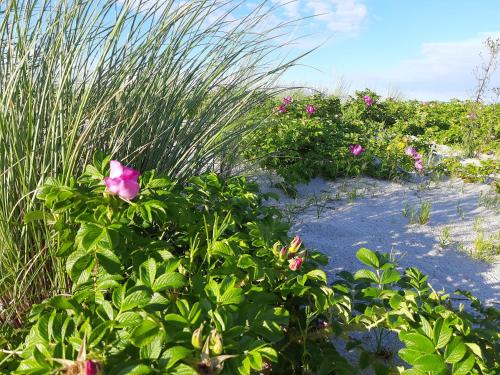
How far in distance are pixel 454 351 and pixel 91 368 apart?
90 cm

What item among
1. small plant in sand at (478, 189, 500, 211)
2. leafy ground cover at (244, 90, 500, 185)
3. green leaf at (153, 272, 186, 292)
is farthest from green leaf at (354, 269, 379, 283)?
small plant in sand at (478, 189, 500, 211)

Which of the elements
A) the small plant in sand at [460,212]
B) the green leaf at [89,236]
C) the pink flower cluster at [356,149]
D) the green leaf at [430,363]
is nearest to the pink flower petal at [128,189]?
the green leaf at [89,236]

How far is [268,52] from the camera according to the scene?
2.79m

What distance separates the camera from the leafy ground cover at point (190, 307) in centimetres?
102

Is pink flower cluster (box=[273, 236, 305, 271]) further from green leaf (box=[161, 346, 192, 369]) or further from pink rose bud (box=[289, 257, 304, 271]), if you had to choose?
green leaf (box=[161, 346, 192, 369])

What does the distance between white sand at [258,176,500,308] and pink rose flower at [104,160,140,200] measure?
1.59 meters

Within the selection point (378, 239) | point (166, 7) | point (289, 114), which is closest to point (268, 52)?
point (166, 7)

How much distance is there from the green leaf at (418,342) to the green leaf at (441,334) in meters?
0.03

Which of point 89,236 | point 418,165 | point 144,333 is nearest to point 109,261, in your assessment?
point 89,236

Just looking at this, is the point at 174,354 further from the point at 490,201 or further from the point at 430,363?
the point at 490,201

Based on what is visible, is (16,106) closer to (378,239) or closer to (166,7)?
(166,7)

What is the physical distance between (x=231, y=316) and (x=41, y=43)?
1690 millimetres

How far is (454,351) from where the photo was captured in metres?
1.17

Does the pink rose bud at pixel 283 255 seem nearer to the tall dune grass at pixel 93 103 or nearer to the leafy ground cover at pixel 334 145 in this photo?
the tall dune grass at pixel 93 103
